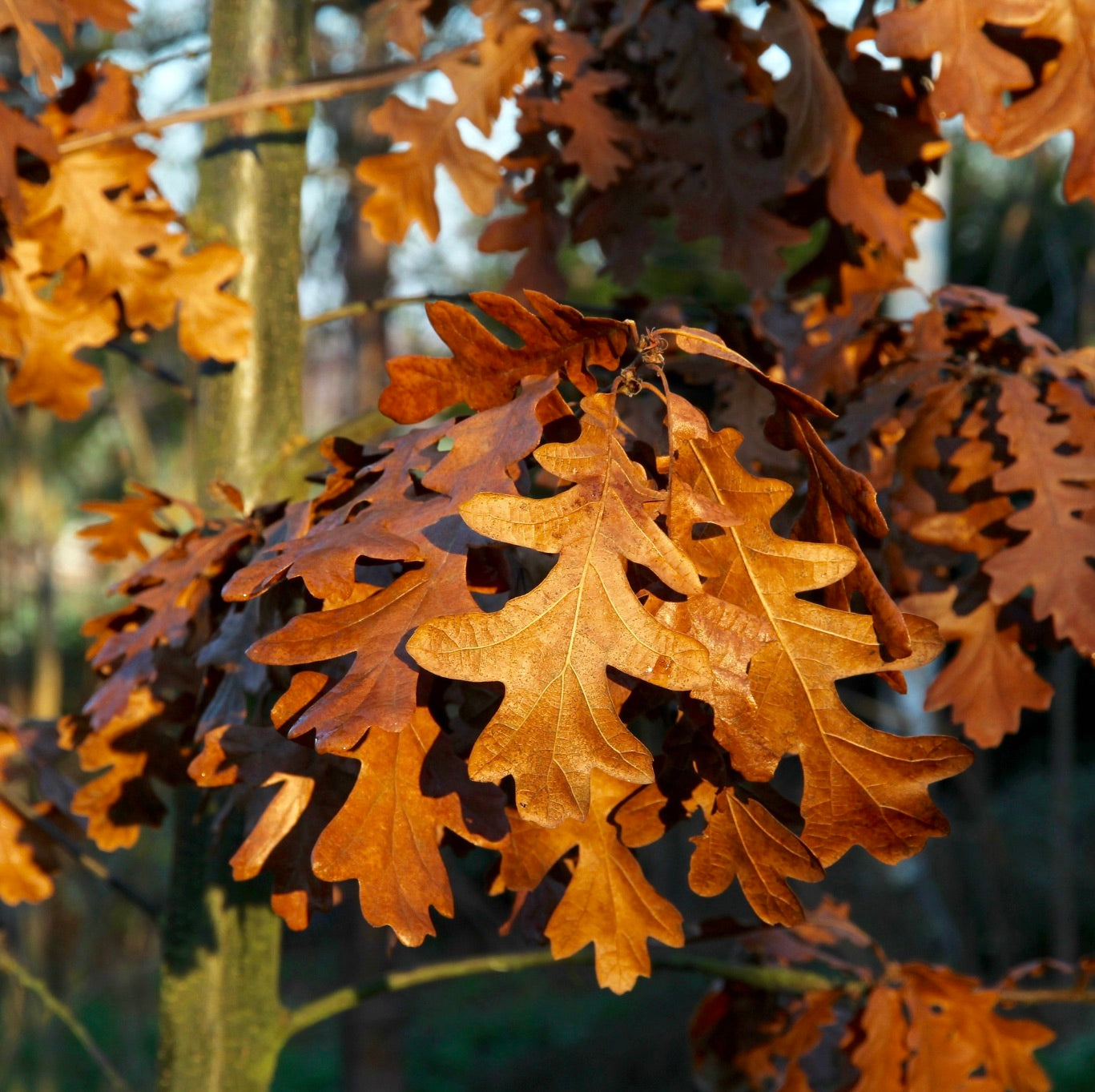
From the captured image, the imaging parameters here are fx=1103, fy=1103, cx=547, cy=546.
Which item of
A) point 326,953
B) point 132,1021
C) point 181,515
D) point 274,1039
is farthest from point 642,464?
point 326,953

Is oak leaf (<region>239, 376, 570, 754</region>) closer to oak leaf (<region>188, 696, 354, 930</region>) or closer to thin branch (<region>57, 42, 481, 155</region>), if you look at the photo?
oak leaf (<region>188, 696, 354, 930</region>)

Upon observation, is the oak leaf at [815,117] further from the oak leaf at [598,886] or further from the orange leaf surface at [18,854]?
the orange leaf surface at [18,854]

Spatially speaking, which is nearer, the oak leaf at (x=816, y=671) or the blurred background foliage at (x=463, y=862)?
the oak leaf at (x=816, y=671)

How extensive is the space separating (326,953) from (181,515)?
5934 mm

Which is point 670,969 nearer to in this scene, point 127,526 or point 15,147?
point 127,526

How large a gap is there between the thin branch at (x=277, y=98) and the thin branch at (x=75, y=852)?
2.99 ft

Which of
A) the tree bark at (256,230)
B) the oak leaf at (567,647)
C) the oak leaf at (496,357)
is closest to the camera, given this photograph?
the oak leaf at (567,647)

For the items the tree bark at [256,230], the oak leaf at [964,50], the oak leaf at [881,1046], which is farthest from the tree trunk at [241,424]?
the oak leaf at [964,50]

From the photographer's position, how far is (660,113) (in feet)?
5.26

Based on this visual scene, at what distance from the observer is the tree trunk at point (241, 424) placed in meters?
1.45

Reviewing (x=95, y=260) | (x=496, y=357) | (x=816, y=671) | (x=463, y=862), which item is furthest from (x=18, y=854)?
(x=463, y=862)

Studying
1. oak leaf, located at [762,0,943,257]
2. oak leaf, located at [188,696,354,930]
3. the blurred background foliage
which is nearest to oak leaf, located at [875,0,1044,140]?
oak leaf, located at [762,0,943,257]

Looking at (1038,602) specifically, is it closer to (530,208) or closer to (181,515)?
(530,208)

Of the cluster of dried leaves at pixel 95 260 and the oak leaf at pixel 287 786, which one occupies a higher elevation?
the cluster of dried leaves at pixel 95 260
